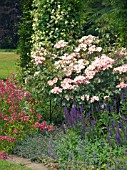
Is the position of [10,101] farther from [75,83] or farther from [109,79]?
[109,79]

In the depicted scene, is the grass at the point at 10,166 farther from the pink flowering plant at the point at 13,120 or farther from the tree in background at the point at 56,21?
the tree in background at the point at 56,21

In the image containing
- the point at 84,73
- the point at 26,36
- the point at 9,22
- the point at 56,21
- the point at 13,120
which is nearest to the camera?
the point at 13,120

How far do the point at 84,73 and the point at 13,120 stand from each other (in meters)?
1.58

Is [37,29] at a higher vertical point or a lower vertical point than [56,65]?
higher

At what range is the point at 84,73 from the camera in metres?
7.19

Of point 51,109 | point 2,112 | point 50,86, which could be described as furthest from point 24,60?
point 2,112

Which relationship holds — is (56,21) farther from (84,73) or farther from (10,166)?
(10,166)

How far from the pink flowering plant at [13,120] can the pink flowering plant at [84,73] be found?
585 millimetres

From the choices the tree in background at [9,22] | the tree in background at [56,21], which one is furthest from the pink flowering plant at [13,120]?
the tree in background at [9,22]

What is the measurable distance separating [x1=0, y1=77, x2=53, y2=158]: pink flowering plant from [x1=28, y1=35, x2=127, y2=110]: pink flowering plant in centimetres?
59

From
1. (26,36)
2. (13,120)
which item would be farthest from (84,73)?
(26,36)

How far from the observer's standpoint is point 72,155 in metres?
5.38

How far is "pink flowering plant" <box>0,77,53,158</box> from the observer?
610cm

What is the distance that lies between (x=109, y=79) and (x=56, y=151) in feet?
6.02
